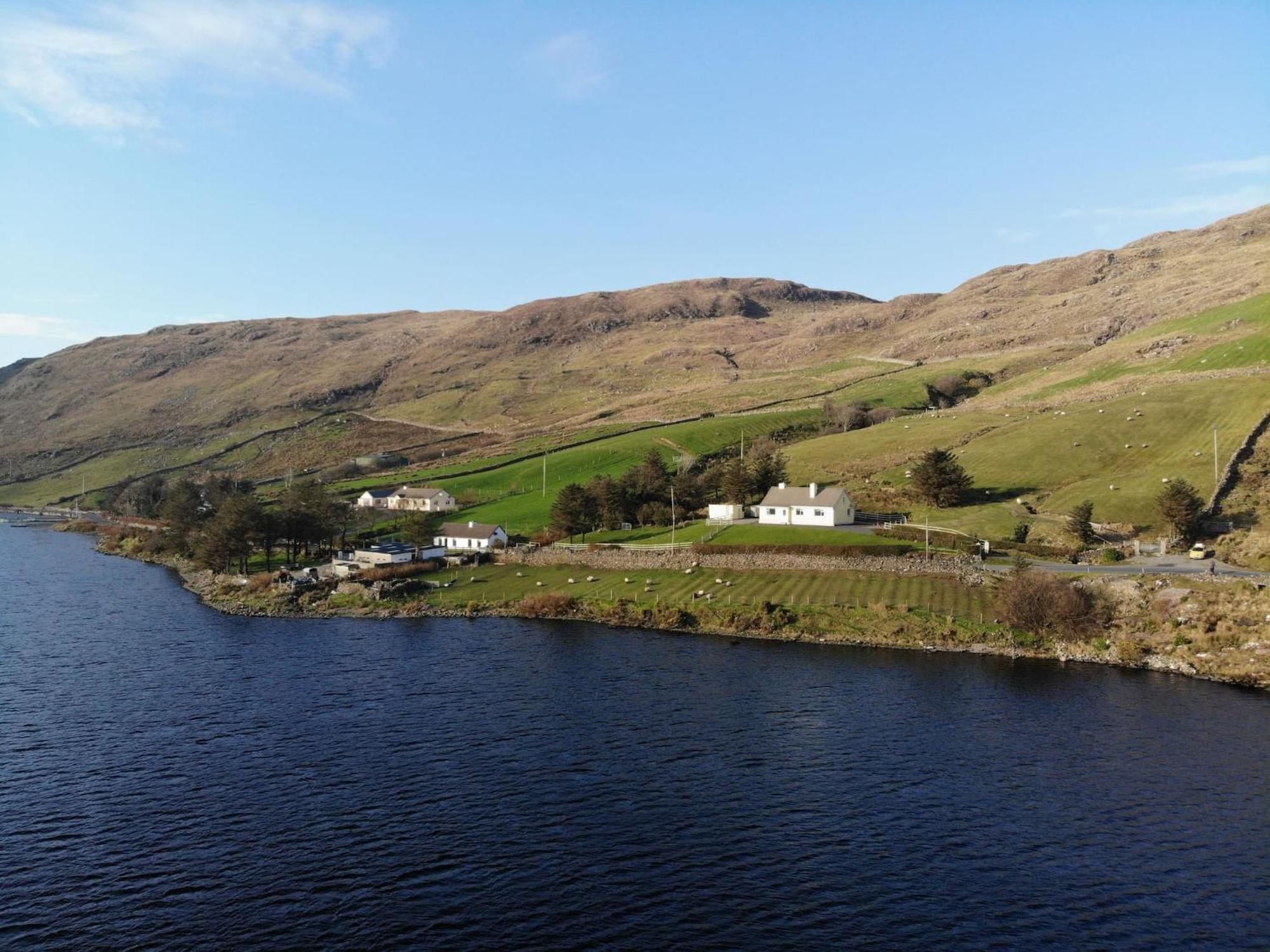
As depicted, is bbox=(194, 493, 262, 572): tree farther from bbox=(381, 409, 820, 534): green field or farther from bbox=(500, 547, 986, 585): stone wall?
bbox=(500, 547, 986, 585): stone wall

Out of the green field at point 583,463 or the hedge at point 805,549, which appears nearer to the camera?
the hedge at point 805,549

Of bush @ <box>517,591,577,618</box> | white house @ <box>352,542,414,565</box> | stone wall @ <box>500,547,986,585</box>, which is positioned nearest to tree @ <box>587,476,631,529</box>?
stone wall @ <box>500,547,986,585</box>

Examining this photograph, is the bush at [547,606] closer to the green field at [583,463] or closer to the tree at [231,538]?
the green field at [583,463]

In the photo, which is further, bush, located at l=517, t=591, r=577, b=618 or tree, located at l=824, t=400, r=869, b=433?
tree, located at l=824, t=400, r=869, b=433

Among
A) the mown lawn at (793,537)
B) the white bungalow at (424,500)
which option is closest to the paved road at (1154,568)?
the mown lawn at (793,537)

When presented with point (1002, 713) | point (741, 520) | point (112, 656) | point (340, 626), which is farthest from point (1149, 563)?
point (112, 656)

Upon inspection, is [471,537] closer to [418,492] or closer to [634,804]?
[418,492]
